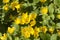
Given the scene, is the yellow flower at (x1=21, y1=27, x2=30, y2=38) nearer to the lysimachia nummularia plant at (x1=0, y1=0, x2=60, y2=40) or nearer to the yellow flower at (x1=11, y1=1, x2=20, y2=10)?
the lysimachia nummularia plant at (x1=0, y1=0, x2=60, y2=40)

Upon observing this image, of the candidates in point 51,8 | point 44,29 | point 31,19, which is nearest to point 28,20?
point 31,19

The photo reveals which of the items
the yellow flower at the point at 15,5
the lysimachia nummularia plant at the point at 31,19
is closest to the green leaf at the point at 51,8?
the lysimachia nummularia plant at the point at 31,19

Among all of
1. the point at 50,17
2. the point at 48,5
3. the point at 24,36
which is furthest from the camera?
the point at 48,5

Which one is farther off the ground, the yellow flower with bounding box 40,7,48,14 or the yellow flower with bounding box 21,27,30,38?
the yellow flower with bounding box 40,7,48,14

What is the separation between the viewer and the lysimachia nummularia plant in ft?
6.68

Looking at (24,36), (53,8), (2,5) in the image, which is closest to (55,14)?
(53,8)

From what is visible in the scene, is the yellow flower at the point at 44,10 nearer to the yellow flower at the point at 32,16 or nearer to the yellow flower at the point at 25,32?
the yellow flower at the point at 32,16

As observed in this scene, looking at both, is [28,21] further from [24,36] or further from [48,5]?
[48,5]

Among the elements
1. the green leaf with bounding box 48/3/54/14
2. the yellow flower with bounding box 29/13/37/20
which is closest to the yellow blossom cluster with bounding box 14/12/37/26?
the yellow flower with bounding box 29/13/37/20

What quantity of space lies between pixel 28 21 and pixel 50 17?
0.24 meters

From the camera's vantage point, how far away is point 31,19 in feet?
6.91

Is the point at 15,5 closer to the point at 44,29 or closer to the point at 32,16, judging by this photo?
the point at 32,16

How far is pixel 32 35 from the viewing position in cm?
204

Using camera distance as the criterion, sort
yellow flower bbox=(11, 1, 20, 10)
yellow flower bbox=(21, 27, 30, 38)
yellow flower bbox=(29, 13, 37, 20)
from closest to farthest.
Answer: yellow flower bbox=(21, 27, 30, 38), yellow flower bbox=(29, 13, 37, 20), yellow flower bbox=(11, 1, 20, 10)
